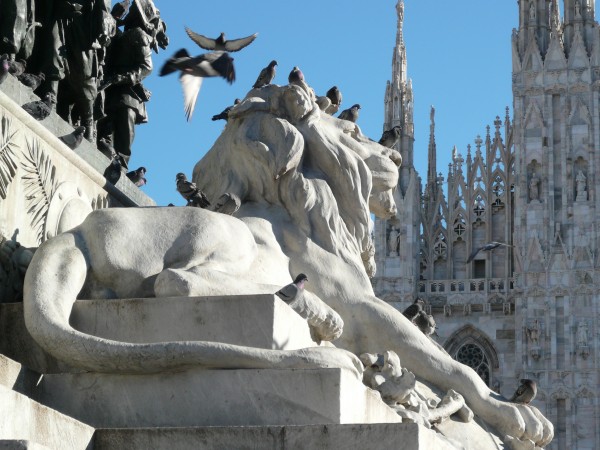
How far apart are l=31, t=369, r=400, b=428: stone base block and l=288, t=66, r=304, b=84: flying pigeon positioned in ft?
6.55

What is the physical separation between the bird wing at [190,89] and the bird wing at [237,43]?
1.16 ft

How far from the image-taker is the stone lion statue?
170 inches

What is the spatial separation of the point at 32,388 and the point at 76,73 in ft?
8.05

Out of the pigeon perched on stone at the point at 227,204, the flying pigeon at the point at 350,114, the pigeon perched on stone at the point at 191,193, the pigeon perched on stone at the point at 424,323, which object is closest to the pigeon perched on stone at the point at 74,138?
the pigeon perched on stone at the point at 191,193

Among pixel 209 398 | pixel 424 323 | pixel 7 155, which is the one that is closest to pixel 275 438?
pixel 209 398

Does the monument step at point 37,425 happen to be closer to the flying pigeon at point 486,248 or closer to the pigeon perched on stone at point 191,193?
the pigeon perched on stone at point 191,193

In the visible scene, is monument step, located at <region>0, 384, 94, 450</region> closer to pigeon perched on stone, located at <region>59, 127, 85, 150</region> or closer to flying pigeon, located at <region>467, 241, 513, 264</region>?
pigeon perched on stone, located at <region>59, 127, 85, 150</region>

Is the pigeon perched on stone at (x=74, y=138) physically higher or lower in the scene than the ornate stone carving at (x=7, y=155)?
higher

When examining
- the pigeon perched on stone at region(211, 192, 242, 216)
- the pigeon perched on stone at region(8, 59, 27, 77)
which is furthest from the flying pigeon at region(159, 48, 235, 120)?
the pigeon perched on stone at region(211, 192, 242, 216)

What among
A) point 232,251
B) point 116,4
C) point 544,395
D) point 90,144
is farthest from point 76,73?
point 544,395

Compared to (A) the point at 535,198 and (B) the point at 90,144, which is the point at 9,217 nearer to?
(B) the point at 90,144

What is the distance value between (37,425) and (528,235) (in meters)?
32.3

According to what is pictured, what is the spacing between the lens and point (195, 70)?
7.86m

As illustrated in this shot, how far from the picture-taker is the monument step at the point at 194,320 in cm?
416
